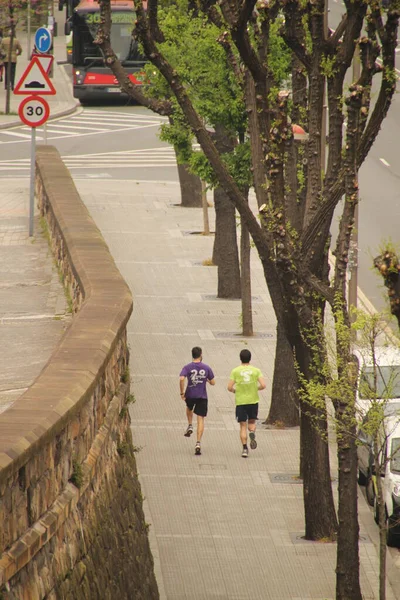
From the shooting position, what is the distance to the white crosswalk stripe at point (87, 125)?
46.7 meters

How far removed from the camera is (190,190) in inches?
1414

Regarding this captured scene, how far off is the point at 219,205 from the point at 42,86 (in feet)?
16.5

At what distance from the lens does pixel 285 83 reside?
76.2ft

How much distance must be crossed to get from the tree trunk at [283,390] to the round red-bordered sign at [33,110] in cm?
580

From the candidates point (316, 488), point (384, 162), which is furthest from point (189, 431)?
point (384, 162)

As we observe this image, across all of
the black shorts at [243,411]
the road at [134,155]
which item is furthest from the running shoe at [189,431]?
the road at [134,155]

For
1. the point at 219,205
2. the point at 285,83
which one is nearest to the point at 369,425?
the point at 285,83

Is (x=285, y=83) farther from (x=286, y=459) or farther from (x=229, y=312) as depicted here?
(x=286, y=459)

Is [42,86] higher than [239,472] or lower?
A: higher

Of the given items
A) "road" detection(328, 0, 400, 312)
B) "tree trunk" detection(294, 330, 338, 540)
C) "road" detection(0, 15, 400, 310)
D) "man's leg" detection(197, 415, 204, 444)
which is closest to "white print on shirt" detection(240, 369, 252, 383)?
"man's leg" detection(197, 415, 204, 444)

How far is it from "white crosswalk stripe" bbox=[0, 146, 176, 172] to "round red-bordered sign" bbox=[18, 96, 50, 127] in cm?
1796

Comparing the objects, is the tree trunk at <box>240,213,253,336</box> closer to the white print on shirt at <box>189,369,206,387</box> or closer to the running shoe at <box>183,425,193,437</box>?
the white print on shirt at <box>189,369,206,387</box>

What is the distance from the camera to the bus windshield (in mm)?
48656

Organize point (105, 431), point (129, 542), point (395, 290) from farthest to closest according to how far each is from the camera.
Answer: point (129, 542)
point (105, 431)
point (395, 290)
